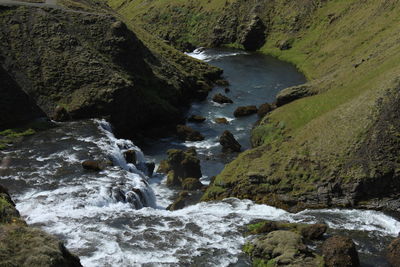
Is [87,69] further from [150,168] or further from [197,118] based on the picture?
[150,168]

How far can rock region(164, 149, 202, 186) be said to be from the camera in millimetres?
48219

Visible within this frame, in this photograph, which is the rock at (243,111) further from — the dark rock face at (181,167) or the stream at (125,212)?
the dark rock face at (181,167)

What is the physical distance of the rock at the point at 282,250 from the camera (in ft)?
94.2

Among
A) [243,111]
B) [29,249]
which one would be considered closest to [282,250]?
[29,249]

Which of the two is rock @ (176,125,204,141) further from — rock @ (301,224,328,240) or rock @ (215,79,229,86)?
rock @ (301,224,328,240)

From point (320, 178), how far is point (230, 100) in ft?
115

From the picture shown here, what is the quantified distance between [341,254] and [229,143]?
28253 mm

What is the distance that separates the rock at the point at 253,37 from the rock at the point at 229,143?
202 feet

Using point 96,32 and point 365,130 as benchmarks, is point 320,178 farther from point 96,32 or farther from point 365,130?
point 96,32

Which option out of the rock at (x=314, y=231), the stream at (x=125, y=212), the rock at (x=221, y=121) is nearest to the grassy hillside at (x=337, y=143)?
the stream at (x=125, y=212)

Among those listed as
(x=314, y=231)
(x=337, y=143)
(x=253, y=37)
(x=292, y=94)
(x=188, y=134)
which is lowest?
(x=314, y=231)

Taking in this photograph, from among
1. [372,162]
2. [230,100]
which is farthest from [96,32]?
[372,162]

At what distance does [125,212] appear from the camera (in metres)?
36.2

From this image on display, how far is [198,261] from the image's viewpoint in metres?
29.3
